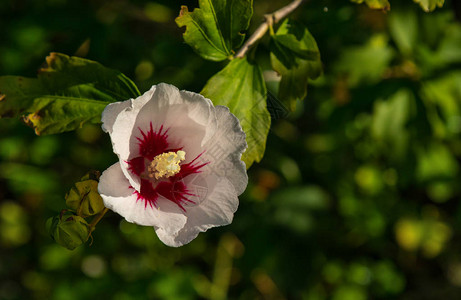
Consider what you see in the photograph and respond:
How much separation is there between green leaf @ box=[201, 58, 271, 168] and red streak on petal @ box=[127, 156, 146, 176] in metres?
0.32

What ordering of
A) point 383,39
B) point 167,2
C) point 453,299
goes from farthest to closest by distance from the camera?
point 453,299 → point 383,39 → point 167,2

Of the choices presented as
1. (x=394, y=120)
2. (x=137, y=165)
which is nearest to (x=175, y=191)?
(x=137, y=165)

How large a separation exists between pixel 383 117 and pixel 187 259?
6.14 ft

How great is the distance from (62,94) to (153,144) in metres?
0.37

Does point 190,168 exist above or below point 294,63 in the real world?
below

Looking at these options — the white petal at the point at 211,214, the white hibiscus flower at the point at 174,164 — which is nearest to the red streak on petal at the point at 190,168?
the white hibiscus flower at the point at 174,164

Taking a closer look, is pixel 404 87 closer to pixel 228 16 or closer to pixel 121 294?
pixel 228 16

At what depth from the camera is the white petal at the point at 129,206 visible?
4.37ft

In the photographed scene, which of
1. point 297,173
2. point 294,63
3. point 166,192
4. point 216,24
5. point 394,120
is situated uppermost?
point 216,24

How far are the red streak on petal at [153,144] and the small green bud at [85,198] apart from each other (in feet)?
0.78

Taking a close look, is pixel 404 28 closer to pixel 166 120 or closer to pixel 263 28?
pixel 263 28

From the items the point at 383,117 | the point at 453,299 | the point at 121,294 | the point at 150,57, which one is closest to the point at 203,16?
the point at 150,57

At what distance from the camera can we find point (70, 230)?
1405 mm

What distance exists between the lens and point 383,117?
2.89 m
